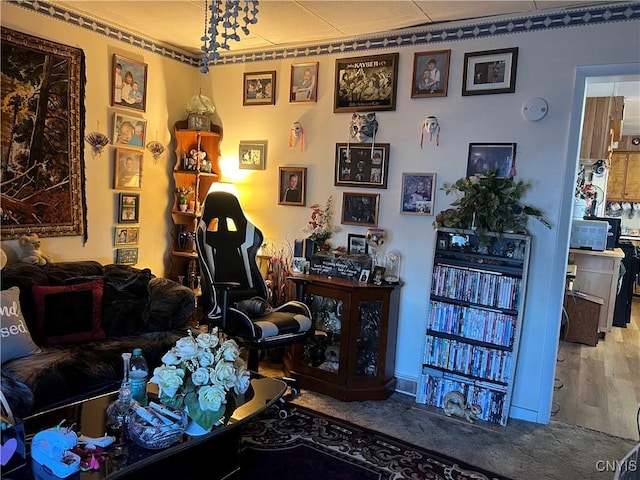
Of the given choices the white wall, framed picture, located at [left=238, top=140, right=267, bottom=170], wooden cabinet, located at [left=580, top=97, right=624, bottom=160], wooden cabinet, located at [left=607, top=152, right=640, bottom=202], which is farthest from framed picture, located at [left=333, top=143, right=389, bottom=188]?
wooden cabinet, located at [left=607, top=152, right=640, bottom=202]

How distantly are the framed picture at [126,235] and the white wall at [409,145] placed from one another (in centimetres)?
8

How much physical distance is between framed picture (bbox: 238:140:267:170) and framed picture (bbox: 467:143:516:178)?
1.81 metres

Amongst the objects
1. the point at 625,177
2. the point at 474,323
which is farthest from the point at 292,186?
the point at 625,177

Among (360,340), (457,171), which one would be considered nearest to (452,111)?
(457,171)

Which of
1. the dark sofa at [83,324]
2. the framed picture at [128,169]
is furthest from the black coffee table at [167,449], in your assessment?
the framed picture at [128,169]

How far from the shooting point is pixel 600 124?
4859 mm

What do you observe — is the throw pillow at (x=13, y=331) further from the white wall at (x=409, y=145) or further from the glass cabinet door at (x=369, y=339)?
the glass cabinet door at (x=369, y=339)

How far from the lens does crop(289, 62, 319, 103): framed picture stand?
392 centimetres

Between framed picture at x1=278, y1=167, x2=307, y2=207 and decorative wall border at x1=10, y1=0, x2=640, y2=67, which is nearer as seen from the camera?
decorative wall border at x1=10, y1=0, x2=640, y2=67

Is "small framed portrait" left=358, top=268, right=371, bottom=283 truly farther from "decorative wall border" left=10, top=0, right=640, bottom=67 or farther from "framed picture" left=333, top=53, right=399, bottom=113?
"decorative wall border" left=10, top=0, right=640, bottom=67

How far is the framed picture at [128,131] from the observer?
3790 mm

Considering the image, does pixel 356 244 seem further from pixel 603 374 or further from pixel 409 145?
pixel 603 374

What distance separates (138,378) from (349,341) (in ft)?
5.38

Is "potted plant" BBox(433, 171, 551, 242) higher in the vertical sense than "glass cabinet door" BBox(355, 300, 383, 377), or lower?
higher
